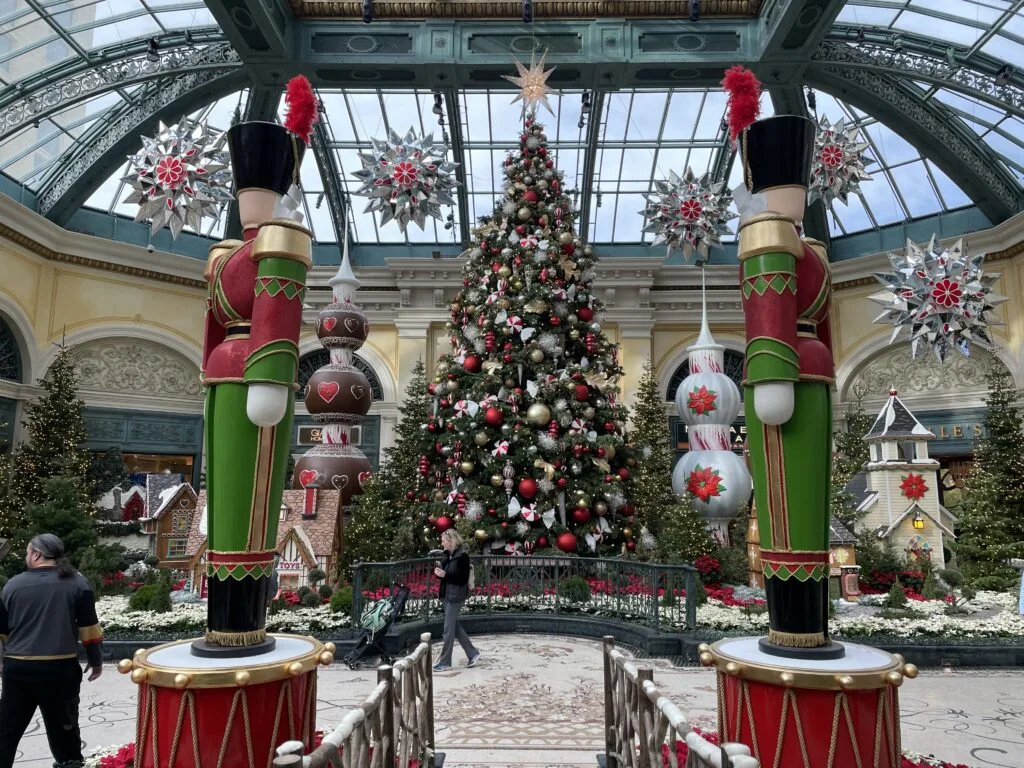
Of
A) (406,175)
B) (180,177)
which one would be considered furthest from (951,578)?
(180,177)

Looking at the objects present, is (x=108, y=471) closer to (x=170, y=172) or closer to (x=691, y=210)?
(x=170, y=172)

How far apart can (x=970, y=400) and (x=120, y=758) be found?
19.7 meters

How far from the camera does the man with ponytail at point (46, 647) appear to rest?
12.9ft

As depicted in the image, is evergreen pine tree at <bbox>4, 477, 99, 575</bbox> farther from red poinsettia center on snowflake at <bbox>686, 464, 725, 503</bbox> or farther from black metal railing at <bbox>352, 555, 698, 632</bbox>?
red poinsettia center on snowflake at <bbox>686, 464, 725, 503</bbox>

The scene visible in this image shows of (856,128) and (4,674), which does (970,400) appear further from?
(4,674)

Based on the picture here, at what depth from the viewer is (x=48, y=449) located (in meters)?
14.9

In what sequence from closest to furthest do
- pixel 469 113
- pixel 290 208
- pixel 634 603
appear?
pixel 290 208 → pixel 634 603 → pixel 469 113

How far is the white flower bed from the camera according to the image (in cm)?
801

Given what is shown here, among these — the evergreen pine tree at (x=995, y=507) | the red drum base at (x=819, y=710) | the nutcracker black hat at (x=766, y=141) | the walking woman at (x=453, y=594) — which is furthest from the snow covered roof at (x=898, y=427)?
the red drum base at (x=819, y=710)

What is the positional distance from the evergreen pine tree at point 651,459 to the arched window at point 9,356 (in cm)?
1417

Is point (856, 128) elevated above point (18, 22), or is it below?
below

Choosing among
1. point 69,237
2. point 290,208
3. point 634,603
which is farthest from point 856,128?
point 69,237

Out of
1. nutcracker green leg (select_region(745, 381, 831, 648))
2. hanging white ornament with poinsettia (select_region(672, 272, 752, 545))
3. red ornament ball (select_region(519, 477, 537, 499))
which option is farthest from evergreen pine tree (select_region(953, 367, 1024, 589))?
nutcracker green leg (select_region(745, 381, 831, 648))

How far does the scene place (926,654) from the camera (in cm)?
746
